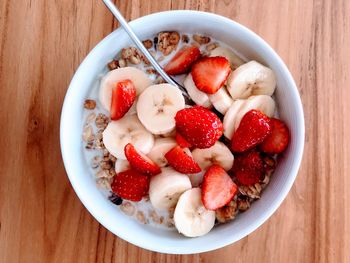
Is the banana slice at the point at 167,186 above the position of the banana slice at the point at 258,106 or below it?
below

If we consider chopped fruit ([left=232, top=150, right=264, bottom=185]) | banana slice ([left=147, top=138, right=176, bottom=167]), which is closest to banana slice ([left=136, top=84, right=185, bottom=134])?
banana slice ([left=147, top=138, right=176, bottom=167])

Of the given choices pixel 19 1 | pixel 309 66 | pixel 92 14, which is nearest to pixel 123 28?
pixel 92 14

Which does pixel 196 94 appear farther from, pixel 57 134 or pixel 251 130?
pixel 57 134

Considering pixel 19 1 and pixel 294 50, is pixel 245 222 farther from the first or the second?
pixel 19 1

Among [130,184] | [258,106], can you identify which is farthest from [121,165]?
[258,106]

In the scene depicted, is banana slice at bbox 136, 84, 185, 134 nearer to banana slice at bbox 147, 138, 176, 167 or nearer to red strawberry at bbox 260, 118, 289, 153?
banana slice at bbox 147, 138, 176, 167

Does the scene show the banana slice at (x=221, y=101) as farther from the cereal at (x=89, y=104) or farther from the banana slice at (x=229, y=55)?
the cereal at (x=89, y=104)

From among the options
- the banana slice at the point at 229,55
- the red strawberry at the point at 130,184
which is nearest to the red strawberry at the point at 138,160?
the red strawberry at the point at 130,184
